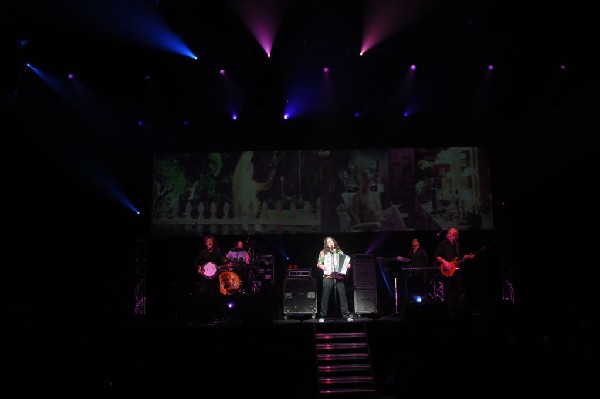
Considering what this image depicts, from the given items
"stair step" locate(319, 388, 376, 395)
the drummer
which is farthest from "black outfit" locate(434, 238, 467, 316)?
the drummer

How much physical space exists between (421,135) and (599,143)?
4001 millimetres

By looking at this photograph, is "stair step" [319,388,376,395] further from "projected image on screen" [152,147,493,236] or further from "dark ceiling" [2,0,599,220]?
"dark ceiling" [2,0,599,220]

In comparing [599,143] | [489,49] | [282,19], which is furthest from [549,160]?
[282,19]

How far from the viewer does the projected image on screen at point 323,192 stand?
12.0 metres

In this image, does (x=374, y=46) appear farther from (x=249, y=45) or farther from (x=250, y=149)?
(x=250, y=149)

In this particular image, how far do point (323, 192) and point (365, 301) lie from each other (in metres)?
2.85

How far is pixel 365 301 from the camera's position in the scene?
10672 millimetres

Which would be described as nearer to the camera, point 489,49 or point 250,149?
point 489,49

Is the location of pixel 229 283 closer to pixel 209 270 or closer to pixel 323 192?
pixel 209 270

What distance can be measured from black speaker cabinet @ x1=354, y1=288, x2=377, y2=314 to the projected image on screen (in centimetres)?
177

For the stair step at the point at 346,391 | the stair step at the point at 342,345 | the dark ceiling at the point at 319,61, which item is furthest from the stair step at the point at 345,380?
the dark ceiling at the point at 319,61

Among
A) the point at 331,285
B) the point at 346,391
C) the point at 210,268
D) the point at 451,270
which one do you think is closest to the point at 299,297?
the point at 331,285

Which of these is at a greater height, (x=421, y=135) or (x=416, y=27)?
(x=416, y=27)

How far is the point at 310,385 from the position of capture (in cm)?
839
